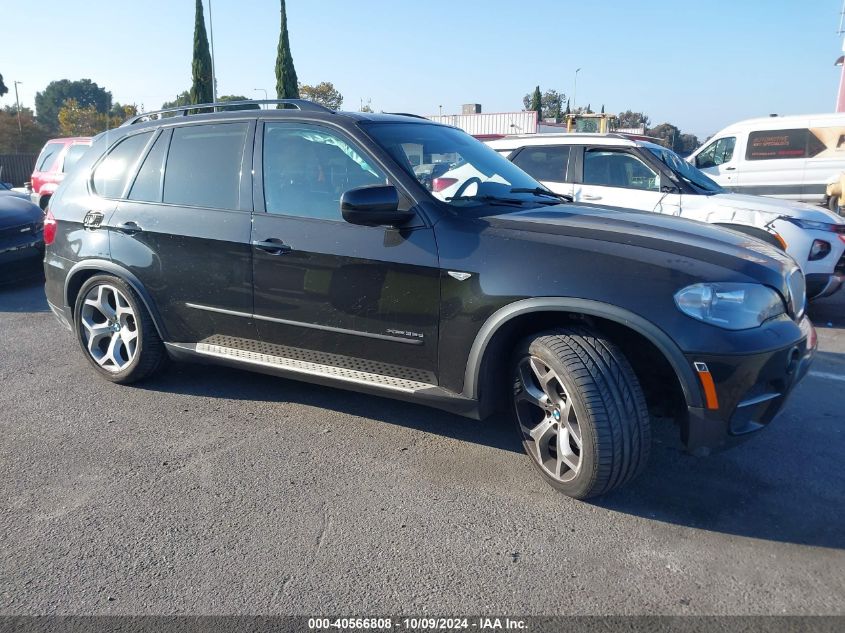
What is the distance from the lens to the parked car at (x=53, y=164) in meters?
11.1

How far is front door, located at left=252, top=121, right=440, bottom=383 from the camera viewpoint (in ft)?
11.1

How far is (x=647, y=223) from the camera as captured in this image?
3512 mm

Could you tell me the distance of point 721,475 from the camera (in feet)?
11.2

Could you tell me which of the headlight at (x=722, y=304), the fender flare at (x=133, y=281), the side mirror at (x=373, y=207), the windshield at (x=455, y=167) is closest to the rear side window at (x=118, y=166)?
the fender flare at (x=133, y=281)

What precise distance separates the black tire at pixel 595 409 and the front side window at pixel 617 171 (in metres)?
4.73

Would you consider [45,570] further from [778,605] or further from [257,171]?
[778,605]

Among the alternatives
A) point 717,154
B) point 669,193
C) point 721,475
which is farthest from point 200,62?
point 721,475

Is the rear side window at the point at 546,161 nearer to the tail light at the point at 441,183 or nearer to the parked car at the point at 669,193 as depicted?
the parked car at the point at 669,193

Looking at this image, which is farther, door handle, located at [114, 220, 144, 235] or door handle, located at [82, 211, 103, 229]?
door handle, located at [82, 211, 103, 229]

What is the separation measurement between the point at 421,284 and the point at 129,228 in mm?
2159

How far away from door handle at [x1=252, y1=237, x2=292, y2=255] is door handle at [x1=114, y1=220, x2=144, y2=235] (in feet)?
3.27

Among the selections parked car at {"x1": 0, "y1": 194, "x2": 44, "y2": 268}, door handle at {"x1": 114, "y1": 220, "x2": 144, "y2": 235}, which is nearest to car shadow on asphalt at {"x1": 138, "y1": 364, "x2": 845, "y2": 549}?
door handle at {"x1": 114, "y1": 220, "x2": 144, "y2": 235}

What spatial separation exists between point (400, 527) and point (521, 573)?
59 cm

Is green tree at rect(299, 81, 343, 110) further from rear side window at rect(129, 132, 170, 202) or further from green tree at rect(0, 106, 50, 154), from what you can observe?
rear side window at rect(129, 132, 170, 202)
